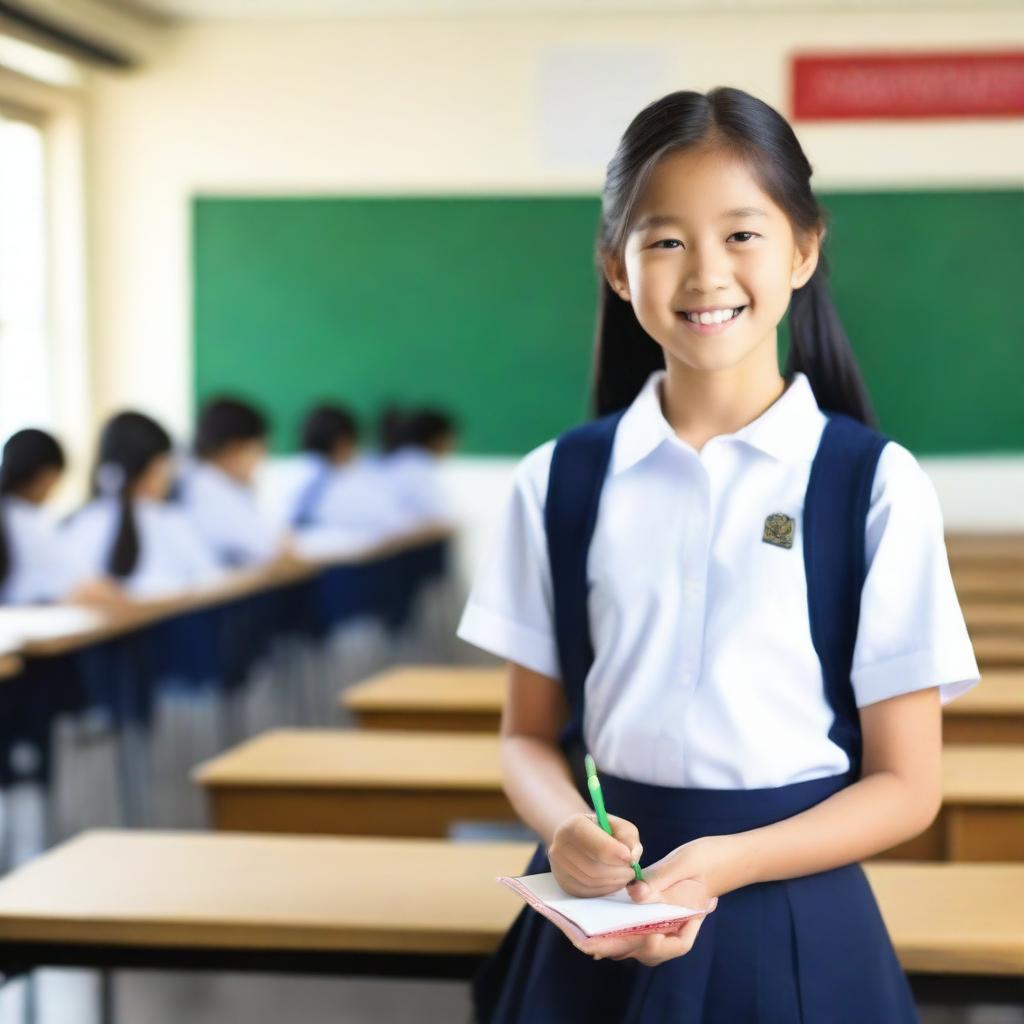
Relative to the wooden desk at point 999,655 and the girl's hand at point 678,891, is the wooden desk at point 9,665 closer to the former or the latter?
the wooden desk at point 999,655

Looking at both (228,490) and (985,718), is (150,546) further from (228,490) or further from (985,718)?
(985,718)

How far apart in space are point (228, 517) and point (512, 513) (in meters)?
4.94

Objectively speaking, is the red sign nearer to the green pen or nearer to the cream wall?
the cream wall

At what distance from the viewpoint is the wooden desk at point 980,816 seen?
7.38 ft

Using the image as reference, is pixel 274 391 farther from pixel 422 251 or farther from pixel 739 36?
pixel 739 36

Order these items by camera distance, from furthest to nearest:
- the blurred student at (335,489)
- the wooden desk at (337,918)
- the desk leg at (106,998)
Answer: the blurred student at (335,489)
the desk leg at (106,998)
the wooden desk at (337,918)

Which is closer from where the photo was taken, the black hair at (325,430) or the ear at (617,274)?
the ear at (617,274)

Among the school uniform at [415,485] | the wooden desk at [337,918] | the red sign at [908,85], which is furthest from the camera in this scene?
the school uniform at [415,485]

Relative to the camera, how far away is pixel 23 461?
178 inches

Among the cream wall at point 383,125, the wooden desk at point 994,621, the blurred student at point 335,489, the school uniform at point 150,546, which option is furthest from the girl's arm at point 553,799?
the cream wall at point 383,125

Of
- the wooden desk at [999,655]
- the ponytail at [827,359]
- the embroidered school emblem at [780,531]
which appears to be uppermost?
the ponytail at [827,359]

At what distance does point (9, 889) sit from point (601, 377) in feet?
2.78

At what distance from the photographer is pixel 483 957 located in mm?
1466

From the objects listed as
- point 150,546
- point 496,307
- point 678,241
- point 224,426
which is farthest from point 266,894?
point 496,307
